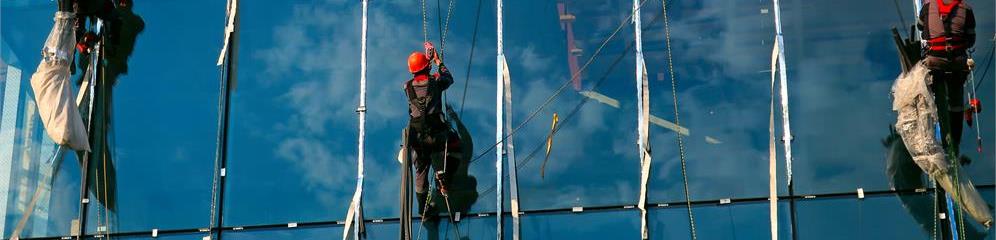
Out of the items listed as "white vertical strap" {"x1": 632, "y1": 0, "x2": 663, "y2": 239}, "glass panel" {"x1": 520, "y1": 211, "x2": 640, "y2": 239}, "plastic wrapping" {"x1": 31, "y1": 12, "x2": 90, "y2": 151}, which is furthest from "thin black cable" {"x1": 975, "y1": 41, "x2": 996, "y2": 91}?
"plastic wrapping" {"x1": 31, "y1": 12, "x2": 90, "y2": 151}

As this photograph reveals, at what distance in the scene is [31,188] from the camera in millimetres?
9844

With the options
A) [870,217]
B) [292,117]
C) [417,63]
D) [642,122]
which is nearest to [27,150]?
[292,117]

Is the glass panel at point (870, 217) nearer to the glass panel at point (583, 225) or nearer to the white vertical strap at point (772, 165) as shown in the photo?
the white vertical strap at point (772, 165)

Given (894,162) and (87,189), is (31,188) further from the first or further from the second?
(894,162)

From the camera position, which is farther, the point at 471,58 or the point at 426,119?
the point at 471,58

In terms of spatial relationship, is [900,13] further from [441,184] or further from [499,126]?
[441,184]

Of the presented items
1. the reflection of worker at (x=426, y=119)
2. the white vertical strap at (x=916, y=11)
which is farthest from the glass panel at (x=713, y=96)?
the reflection of worker at (x=426, y=119)

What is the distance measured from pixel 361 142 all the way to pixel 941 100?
13.8ft

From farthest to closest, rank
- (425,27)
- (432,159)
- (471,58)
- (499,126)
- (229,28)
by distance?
1. (229,28)
2. (425,27)
3. (471,58)
4. (499,126)
5. (432,159)

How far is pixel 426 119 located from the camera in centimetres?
906

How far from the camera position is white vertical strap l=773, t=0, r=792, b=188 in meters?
8.97

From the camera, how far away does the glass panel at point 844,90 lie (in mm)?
8961

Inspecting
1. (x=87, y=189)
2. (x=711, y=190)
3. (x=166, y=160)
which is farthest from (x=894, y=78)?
Answer: (x=87, y=189)

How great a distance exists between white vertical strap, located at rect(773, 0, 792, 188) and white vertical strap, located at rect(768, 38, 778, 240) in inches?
1.7
